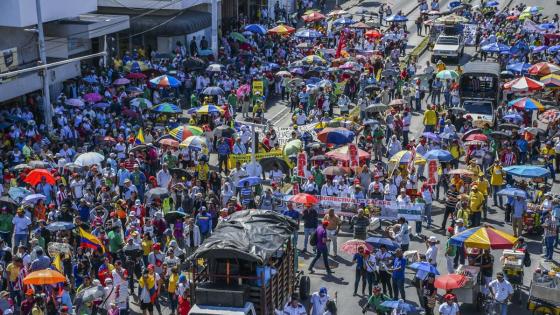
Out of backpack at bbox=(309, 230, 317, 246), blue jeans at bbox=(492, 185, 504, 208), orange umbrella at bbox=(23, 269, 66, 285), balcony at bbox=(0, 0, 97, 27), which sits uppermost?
balcony at bbox=(0, 0, 97, 27)

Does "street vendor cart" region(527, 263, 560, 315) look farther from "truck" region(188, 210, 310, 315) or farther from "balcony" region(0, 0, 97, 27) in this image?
"balcony" region(0, 0, 97, 27)

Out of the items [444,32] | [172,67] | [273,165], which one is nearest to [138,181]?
[273,165]

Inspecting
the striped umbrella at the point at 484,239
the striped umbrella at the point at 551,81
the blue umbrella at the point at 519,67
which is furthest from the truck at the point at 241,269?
the blue umbrella at the point at 519,67

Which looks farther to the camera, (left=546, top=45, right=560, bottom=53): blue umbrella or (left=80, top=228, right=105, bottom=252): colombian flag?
(left=546, top=45, right=560, bottom=53): blue umbrella

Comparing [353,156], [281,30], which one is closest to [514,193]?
[353,156]

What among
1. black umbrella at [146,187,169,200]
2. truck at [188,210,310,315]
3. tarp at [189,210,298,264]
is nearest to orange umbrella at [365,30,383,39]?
black umbrella at [146,187,169,200]

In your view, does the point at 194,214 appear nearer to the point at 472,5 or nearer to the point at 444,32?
the point at 444,32

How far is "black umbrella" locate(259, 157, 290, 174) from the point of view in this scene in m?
31.6

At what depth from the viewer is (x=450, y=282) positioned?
22.0 m

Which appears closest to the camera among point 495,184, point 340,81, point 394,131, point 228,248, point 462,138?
point 228,248

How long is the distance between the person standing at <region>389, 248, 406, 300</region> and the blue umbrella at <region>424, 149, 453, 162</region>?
26.4ft

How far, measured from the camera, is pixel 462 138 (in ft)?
112

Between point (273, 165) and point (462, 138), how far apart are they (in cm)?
A: 736

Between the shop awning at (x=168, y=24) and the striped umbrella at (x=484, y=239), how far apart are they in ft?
102
